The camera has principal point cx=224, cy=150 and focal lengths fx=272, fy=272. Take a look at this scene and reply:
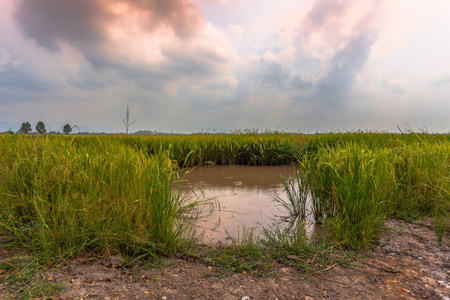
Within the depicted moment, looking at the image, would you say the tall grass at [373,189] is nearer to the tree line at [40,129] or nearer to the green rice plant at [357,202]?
the green rice plant at [357,202]

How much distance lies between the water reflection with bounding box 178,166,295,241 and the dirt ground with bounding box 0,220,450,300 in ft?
2.00

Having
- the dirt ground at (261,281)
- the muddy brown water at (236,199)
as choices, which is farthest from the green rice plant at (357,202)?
the muddy brown water at (236,199)

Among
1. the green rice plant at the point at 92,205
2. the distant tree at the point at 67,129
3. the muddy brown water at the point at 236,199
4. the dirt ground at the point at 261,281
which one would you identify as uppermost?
the distant tree at the point at 67,129

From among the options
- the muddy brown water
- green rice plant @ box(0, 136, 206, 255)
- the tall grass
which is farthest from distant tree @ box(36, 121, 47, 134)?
the tall grass

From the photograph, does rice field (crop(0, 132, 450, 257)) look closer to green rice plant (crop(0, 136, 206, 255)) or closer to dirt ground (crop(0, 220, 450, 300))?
green rice plant (crop(0, 136, 206, 255))

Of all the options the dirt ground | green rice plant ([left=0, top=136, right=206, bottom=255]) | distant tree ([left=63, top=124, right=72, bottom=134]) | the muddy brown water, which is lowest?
the dirt ground

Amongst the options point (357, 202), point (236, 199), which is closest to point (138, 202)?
point (357, 202)

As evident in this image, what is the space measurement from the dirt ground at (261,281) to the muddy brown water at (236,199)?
1.93 ft

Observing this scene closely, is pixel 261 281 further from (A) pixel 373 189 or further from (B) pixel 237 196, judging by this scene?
(B) pixel 237 196

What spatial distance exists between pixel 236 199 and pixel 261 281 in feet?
8.50

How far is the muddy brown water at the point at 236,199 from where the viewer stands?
127 inches

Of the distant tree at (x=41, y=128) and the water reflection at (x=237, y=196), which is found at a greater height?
the distant tree at (x=41, y=128)

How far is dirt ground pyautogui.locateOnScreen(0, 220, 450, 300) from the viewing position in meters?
1.90

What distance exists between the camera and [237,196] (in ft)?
16.0
